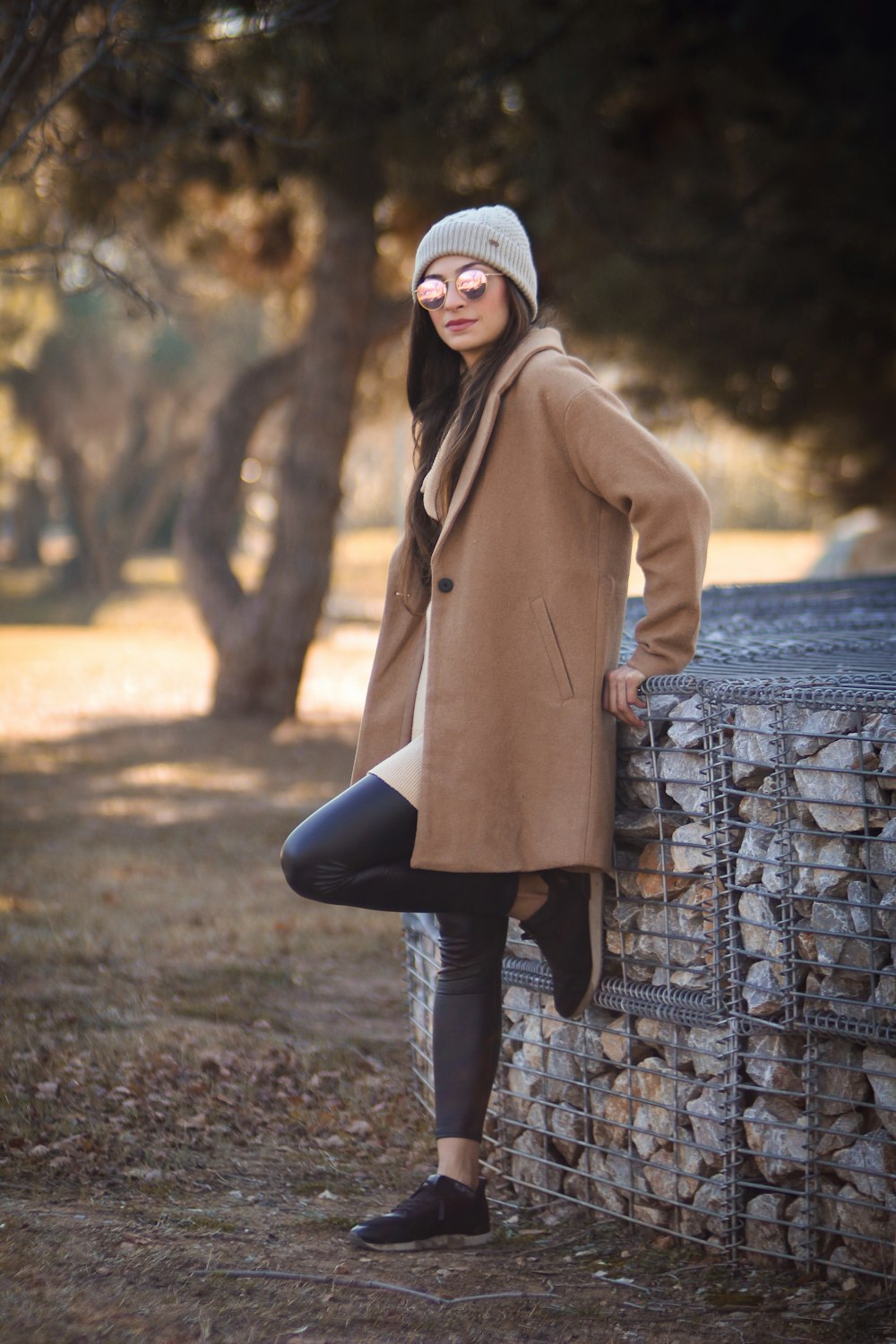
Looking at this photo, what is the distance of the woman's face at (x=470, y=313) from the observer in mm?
2869

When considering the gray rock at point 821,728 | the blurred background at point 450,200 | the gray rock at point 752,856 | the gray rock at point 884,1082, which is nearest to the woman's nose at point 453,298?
the gray rock at point 821,728

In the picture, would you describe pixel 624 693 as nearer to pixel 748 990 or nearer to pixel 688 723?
pixel 688 723

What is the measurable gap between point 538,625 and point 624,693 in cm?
22

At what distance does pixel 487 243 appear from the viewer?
284 centimetres

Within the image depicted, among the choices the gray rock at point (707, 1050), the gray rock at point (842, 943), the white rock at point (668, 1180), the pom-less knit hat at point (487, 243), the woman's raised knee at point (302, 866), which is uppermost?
the pom-less knit hat at point (487, 243)

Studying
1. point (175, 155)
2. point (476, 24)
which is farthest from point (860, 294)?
point (175, 155)

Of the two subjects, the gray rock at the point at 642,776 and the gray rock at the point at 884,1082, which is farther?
the gray rock at the point at 642,776

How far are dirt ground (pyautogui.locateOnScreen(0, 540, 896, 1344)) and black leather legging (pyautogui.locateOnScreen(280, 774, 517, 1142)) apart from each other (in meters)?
0.36

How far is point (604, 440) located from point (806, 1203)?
4.98 feet

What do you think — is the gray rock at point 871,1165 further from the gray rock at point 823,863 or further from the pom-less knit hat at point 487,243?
the pom-less knit hat at point 487,243

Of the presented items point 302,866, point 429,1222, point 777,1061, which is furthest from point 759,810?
point 429,1222

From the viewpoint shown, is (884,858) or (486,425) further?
(486,425)

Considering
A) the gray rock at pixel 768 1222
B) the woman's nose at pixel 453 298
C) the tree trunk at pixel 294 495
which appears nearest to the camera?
the gray rock at pixel 768 1222

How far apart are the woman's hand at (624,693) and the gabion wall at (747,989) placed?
0.10 metres
